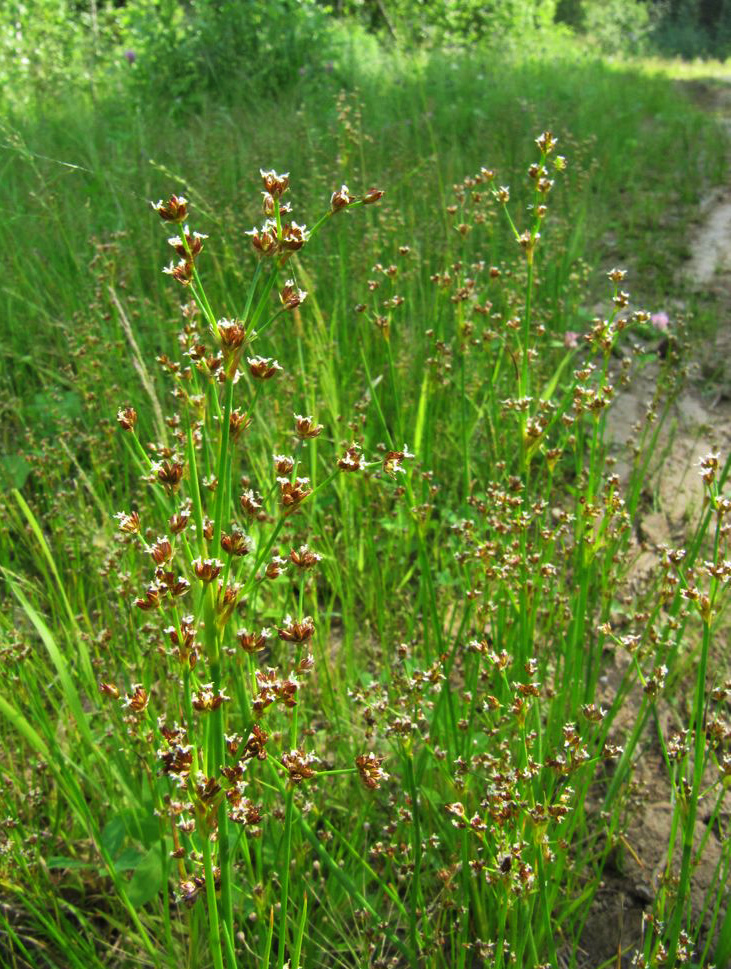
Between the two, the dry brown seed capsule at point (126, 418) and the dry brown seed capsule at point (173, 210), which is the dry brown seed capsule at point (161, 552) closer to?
the dry brown seed capsule at point (126, 418)

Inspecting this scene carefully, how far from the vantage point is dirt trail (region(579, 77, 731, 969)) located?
68.5 inches

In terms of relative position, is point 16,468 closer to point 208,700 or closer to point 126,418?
point 126,418

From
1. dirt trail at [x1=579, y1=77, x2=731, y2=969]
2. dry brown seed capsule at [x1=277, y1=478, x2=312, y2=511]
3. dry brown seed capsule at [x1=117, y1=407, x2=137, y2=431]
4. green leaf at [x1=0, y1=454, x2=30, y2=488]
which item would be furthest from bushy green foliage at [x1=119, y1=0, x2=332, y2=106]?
dry brown seed capsule at [x1=277, y1=478, x2=312, y2=511]

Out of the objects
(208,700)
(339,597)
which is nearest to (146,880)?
(208,700)

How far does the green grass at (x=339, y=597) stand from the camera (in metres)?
1.31

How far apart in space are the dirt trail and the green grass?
64 mm

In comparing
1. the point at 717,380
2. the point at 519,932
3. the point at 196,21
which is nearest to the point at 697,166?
the point at 717,380

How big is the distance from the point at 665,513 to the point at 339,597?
1.32m

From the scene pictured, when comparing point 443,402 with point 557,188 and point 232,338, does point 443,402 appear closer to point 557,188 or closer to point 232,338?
point 232,338

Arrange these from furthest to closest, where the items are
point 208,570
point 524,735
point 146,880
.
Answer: point 146,880 < point 524,735 < point 208,570

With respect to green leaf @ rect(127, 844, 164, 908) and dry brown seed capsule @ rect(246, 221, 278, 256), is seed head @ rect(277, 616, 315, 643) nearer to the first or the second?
dry brown seed capsule @ rect(246, 221, 278, 256)

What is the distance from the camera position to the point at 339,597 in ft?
8.31

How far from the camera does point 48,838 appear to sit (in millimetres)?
1738

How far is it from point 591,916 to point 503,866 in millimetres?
828
